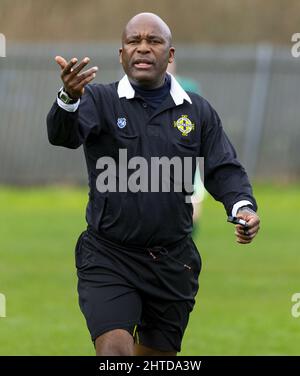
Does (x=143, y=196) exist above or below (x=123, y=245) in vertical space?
above

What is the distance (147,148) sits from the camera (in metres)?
6.89

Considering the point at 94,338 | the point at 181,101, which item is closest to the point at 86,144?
the point at 181,101

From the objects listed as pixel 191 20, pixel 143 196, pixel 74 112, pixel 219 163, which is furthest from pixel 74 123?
pixel 191 20

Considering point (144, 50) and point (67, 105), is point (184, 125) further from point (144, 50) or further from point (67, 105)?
point (67, 105)

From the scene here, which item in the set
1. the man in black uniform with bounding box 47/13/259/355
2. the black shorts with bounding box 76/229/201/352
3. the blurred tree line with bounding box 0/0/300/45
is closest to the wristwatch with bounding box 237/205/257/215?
the man in black uniform with bounding box 47/13/259/355

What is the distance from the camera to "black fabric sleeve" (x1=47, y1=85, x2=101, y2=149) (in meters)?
6.57

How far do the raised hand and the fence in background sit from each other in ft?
60.2

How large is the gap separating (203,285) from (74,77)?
23.7ft

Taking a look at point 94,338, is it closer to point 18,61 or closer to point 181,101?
point 181,101

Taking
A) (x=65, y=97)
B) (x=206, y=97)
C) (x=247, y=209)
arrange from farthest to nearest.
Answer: (x=206, y=97)
(x=247, y=209)
(x=65, y=97)

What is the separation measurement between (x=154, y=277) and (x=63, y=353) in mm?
2713

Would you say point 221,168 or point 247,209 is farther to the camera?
point 221,168

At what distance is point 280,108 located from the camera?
2559cm

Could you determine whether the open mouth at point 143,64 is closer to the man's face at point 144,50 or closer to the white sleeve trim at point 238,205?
the man's face at point 144,50
